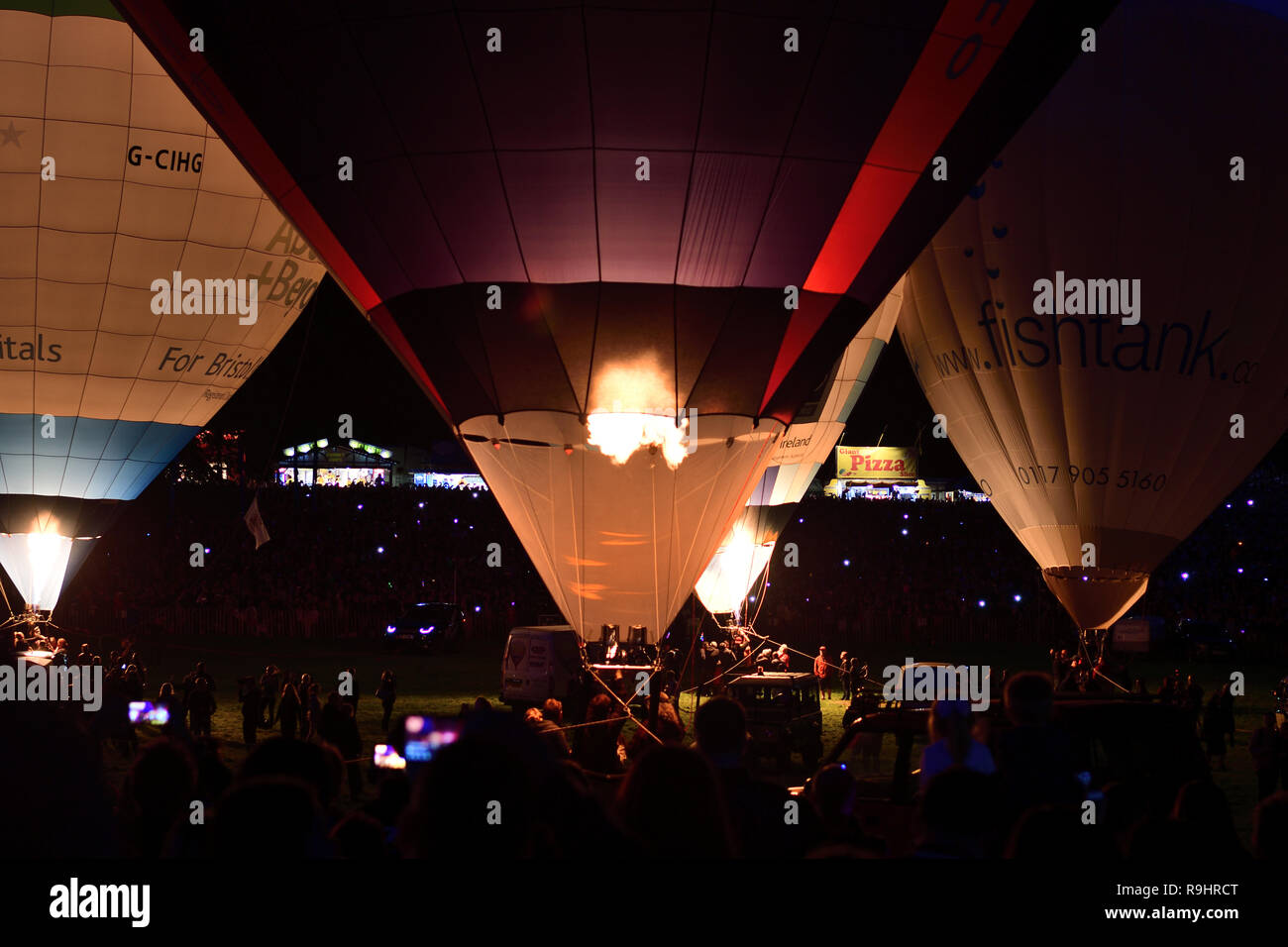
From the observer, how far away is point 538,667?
16406mm

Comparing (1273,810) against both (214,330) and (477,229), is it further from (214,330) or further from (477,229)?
(214,330)

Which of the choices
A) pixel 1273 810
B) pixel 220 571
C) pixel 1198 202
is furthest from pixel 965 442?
pixel 220 571

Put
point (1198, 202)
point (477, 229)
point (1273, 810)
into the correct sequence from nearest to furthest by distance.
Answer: point (1273, 810) < point (477, 229) < point (1198, 202)

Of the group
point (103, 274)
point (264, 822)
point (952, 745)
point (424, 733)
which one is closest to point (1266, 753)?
point (952, 745)

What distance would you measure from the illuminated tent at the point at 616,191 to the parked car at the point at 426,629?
1674cm

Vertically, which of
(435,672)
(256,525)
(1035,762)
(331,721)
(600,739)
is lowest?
(435,672)

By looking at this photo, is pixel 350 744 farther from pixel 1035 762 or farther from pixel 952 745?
pixel 1035 762

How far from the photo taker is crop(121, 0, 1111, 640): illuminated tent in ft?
23.2

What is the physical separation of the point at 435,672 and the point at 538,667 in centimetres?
535

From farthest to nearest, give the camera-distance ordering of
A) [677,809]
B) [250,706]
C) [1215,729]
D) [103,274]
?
1. [103,274]
2. [250,706]
3. [1215,729]
4. [677,809]

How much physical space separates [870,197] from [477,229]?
2.55 metres

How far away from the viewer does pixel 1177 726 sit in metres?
5.25

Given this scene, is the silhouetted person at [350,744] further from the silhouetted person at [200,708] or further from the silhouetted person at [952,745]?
the silhouetted person at [952,745]
